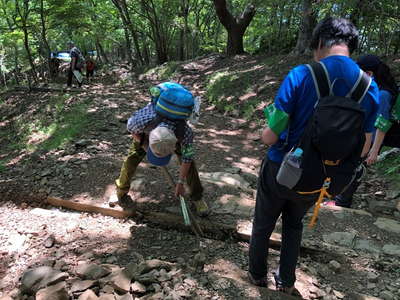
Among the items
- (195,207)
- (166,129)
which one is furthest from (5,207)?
(166,129)

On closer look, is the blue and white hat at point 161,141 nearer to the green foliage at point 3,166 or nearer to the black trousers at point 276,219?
the black trousers at point 276,219

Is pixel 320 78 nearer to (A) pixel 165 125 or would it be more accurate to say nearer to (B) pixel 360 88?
(B) pixel 360 88

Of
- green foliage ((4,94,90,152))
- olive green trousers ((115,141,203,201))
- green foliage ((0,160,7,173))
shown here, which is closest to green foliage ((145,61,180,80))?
green foliage ((4,94,90,152))

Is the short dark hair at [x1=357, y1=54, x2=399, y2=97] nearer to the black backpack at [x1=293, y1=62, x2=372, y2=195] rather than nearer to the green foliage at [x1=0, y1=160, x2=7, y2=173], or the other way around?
the black backpack at [x1=293, y1=62, x2=372, y2=195]

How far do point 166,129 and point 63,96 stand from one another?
8.53 m

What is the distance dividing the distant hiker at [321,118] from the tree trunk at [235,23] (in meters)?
13.7

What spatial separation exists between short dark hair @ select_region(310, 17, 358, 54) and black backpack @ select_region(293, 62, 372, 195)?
0.67 ft

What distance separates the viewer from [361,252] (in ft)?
11.6

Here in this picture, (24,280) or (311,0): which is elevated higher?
(311,0)

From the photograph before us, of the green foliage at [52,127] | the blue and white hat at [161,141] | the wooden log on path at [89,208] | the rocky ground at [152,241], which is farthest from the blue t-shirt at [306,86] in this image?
the green foliage at [52,127]

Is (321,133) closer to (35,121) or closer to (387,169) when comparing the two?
Answer: (387,169)

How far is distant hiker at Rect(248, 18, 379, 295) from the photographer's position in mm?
1969

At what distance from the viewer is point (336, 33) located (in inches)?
81.8

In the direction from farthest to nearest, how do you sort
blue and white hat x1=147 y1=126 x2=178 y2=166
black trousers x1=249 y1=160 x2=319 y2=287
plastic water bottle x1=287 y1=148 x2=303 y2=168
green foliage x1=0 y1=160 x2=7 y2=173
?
1. green foliage x1=0 y1=160 x2=7 y2=173
2. blue and white hat x1=147 y1=126 x2=178 y2=166
3. black trousers x1=249 y1=160 x2=319 y2=287
4. plastic water bottle x1=287 y1=148 x2=303 y2=168
